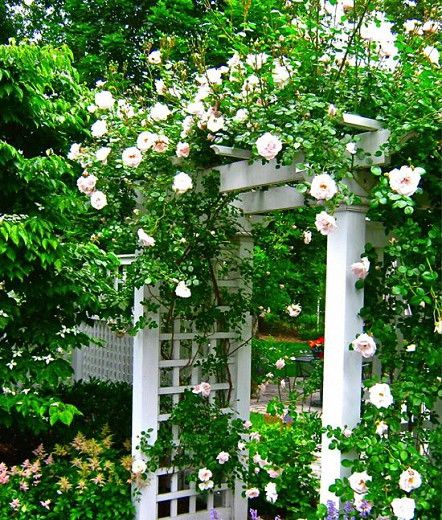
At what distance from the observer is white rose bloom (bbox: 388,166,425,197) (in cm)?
241

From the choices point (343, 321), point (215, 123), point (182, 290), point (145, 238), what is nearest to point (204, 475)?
point (182, 290)

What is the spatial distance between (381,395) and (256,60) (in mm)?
1461

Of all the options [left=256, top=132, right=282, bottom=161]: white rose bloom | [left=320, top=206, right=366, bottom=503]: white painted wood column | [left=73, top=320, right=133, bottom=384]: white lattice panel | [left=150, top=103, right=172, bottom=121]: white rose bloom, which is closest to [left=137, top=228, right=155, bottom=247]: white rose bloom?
[left=150, top=103, right=172, bottom=121]: white rose bloom

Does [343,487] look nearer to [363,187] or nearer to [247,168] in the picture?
[363,187]

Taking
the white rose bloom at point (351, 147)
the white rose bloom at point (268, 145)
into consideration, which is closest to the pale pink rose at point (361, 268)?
the white rose bloom at point (351, 147)

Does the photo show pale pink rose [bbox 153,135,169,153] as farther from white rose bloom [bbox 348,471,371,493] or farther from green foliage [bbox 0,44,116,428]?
white rose bloom [bbox 348,471,371,493]

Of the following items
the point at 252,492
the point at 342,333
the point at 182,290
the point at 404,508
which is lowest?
the point at 252,492

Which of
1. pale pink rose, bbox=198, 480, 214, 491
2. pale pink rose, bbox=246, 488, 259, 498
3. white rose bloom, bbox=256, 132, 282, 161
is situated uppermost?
white rose bloom, bbox=256, 132, 282, 161

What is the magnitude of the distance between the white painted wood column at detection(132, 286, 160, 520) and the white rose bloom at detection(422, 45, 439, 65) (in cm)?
194

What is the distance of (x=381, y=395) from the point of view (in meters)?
2.55

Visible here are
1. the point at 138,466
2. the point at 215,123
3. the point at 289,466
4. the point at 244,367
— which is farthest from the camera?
the point at 244,367

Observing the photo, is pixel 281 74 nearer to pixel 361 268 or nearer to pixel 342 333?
pixel 361 268

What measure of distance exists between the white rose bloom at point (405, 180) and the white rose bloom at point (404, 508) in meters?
1.09

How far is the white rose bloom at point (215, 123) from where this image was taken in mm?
2986
